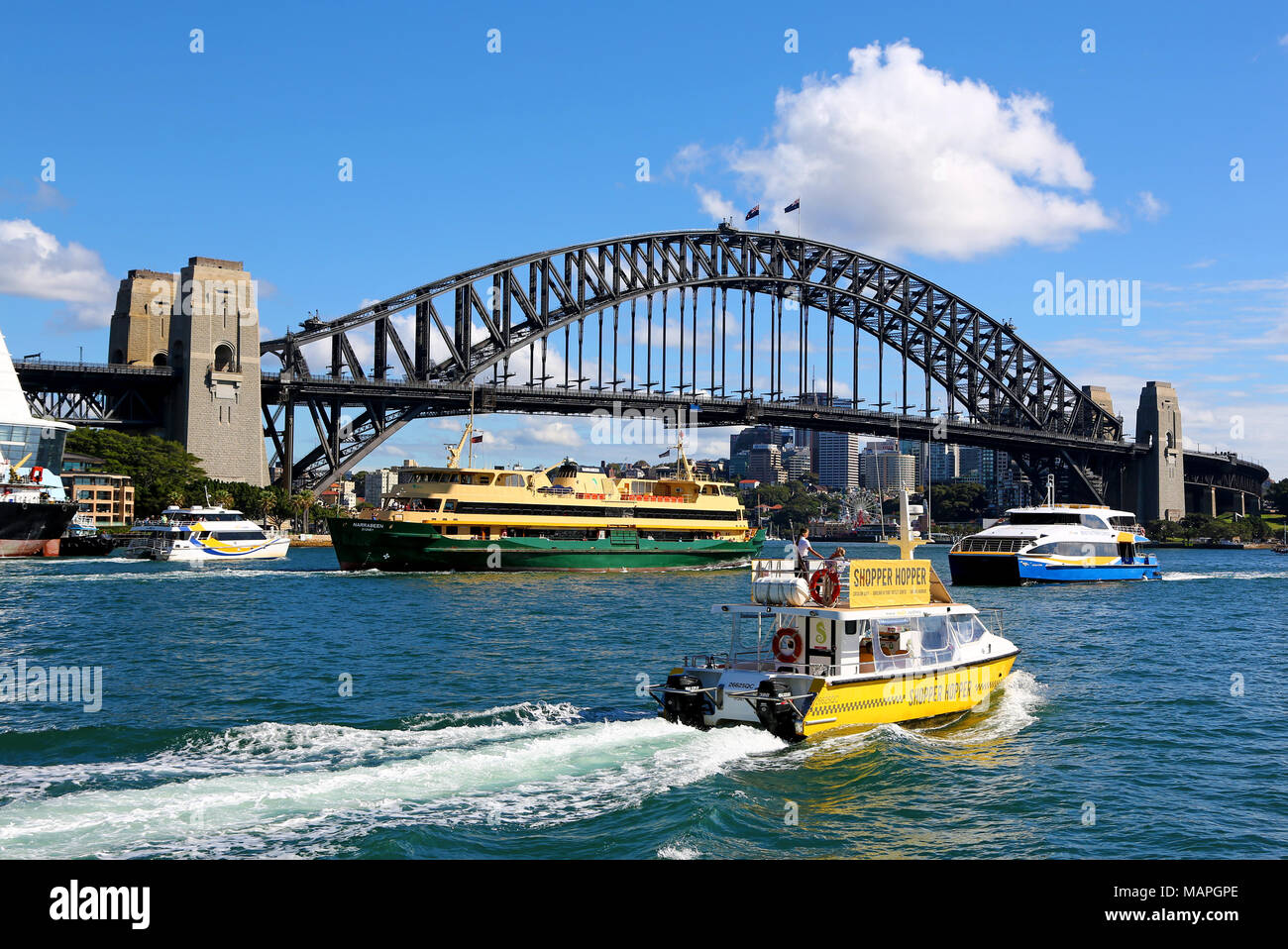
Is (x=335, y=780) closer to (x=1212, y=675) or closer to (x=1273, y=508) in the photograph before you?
(x=1212, y=675)

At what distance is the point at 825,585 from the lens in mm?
19703

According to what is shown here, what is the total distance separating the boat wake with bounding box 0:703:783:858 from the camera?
12500mm

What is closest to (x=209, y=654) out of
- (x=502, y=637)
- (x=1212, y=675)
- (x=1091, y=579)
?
(x=502, y=637)

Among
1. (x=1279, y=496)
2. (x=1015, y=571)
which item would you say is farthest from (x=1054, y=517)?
(x=1279, y=496)

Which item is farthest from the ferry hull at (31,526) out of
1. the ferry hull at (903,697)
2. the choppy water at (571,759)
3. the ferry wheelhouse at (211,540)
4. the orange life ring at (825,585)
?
the ferry hull at (903,697)

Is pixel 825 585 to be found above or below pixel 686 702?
above

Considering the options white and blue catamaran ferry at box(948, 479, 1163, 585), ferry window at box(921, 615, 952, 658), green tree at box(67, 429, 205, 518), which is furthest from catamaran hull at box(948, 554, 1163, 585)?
green tree at box(67, 429, 205, 518)

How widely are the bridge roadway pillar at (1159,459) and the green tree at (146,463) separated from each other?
123 metres

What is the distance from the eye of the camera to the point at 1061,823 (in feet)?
46.3

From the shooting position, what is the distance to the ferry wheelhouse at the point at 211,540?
7306cm

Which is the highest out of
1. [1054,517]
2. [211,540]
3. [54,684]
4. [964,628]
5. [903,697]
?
[1054,517]

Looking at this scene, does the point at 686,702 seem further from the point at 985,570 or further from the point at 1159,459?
the point at 1159,459

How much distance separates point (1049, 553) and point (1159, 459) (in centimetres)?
10306

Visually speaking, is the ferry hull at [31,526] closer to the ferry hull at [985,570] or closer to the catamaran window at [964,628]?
the ferry hull at [985,570]
